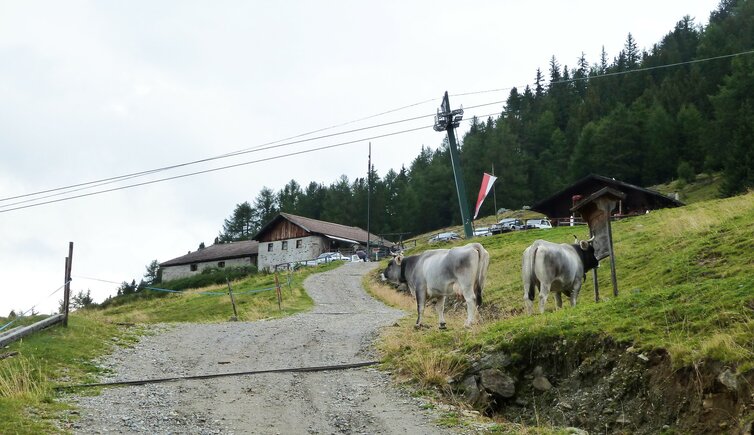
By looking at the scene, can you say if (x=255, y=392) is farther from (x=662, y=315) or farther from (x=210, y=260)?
(x=210, y=260)

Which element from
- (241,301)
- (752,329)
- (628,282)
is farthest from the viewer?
(241,301)

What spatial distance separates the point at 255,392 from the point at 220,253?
65.5m

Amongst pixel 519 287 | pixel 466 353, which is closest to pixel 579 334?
pixel 466 353

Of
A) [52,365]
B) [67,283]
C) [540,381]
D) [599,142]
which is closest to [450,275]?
[540,381]

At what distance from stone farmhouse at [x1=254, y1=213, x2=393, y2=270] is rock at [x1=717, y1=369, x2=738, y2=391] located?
194ft

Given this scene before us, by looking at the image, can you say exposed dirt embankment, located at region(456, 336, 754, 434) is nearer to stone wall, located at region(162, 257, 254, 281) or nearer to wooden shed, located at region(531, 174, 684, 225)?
wooden shed, located at region(531, 174, 684, 225)

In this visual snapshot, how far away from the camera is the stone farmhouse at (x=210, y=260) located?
73938 millimetres

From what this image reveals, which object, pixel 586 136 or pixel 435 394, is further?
pixel 586 136

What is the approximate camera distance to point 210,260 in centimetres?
7425

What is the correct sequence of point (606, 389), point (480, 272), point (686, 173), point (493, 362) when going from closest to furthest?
point (606, 389)
point (493, 362)
point (480, 272)
point (686, 173)

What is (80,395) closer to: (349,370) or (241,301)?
(349,370)

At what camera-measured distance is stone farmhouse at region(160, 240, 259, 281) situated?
73.9 metres

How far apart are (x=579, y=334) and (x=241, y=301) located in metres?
27.2

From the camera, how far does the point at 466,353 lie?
40.4 feet
